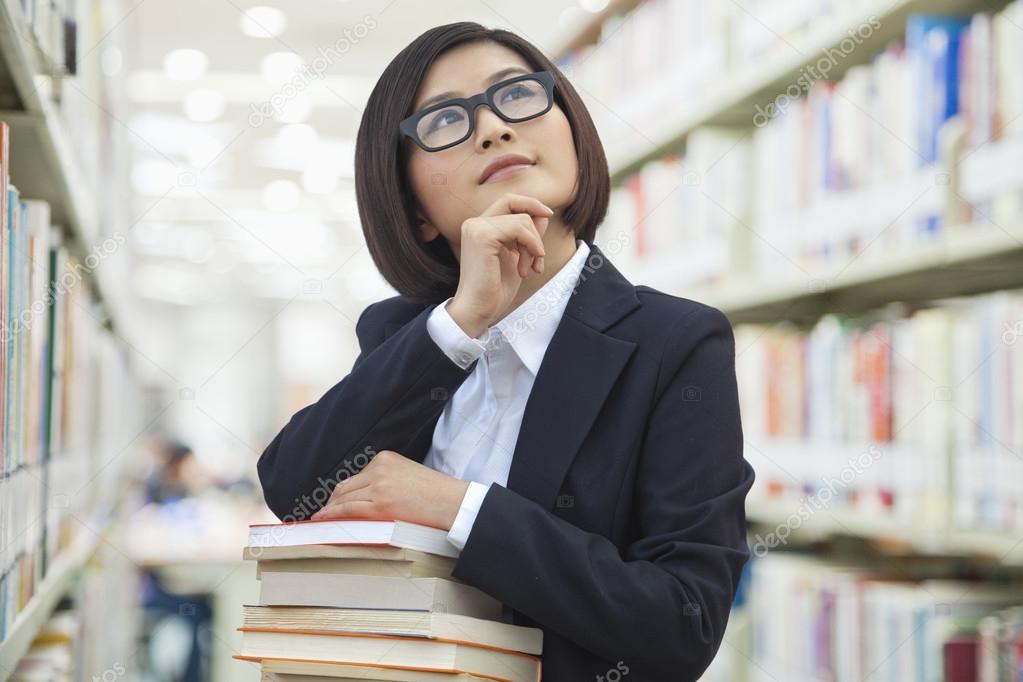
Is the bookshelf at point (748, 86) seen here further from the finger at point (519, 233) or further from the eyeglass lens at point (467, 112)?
the finger at point (519, 233)

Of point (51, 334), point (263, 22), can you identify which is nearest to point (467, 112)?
point (51, 334)


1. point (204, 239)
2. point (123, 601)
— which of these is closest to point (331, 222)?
point (204, 239)

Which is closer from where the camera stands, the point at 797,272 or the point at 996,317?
the point at 996,317

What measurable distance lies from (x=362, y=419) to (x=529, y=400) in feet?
0.55

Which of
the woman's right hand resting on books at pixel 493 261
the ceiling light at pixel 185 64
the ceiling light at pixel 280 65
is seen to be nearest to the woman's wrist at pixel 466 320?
the woman's right hand resting on books at pixel 493 261

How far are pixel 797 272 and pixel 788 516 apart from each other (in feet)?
1.80

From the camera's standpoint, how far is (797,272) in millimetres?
2314

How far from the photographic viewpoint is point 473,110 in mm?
1116

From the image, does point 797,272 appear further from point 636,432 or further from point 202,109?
point 202,109

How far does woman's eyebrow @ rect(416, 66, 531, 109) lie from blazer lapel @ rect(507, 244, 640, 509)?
26cm

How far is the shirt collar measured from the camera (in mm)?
1109

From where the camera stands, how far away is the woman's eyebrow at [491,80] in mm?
1137

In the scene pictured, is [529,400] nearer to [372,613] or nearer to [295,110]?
[372,613]

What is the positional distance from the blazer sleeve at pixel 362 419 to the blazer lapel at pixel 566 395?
0.08 metres
